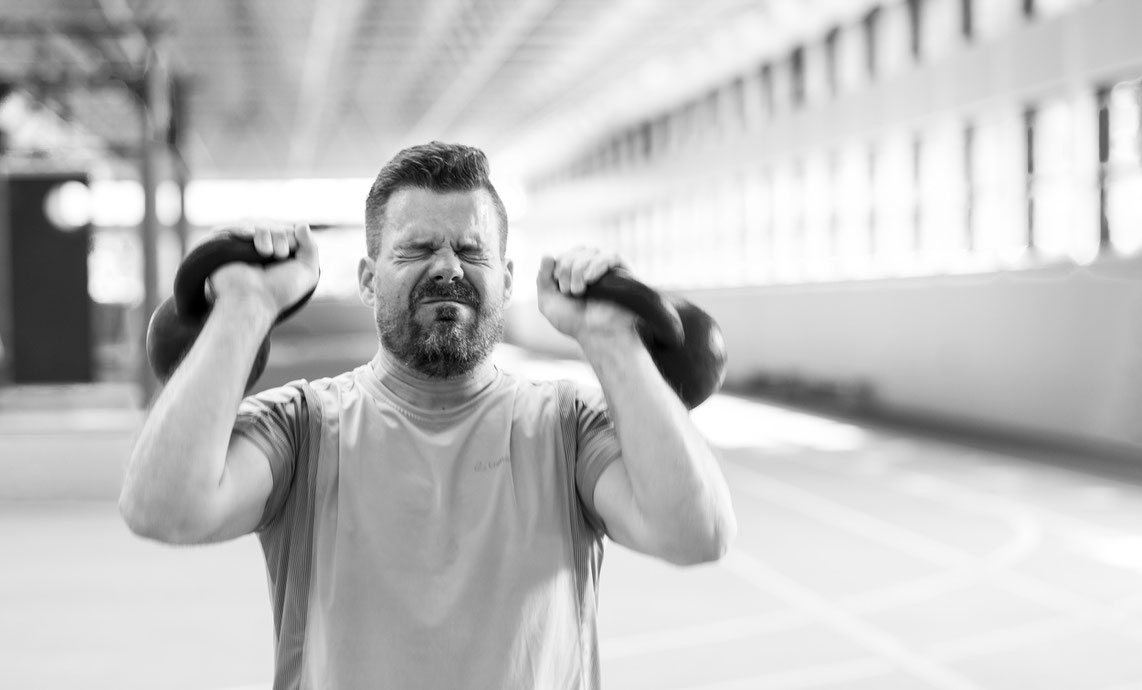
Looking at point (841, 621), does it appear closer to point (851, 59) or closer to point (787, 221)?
point (851, 59)

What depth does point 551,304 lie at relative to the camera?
5.42ft

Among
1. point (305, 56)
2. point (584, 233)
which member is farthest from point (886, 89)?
point (584, 233)

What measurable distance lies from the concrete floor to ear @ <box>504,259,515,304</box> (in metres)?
2.98

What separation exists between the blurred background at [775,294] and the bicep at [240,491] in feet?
4.82

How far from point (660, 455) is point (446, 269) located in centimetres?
37

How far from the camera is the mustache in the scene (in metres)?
1.60

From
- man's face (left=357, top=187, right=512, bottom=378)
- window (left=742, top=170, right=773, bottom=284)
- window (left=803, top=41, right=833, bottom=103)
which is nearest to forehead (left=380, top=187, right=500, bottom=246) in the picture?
man's face (left=357, top=187, right=512, bottom=378)

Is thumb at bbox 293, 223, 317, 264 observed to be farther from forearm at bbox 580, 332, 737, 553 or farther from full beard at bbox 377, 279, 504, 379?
forearm at bbox 580, 332, 737, 553

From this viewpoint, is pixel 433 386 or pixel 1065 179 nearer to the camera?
pixel 433 386

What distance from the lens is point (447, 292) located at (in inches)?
63.0

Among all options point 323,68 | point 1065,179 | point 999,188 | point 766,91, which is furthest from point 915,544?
point 323,68

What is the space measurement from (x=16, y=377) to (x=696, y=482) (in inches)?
399

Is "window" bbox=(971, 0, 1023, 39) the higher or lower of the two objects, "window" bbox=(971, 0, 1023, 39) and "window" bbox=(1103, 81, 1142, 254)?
the higher

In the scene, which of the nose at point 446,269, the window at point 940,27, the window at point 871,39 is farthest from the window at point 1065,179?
the nose at point 446,269
